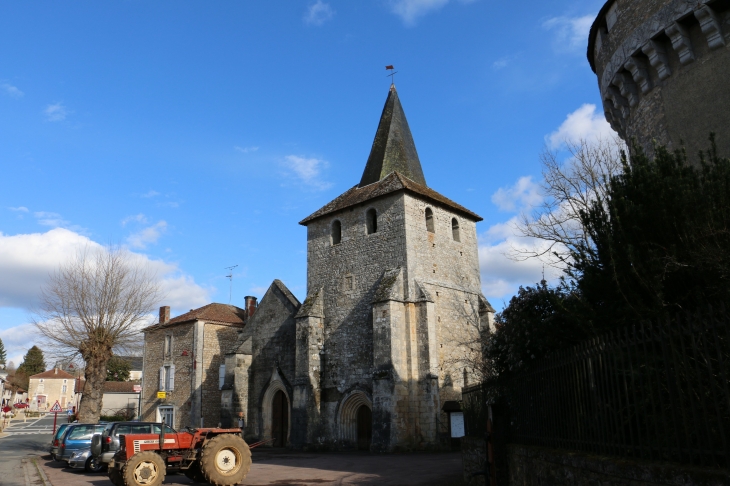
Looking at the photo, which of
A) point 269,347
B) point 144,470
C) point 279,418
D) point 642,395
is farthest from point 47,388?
point 642,395

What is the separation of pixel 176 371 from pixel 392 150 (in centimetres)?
1915

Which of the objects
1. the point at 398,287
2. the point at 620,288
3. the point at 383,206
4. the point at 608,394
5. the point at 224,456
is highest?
the point at 383,206

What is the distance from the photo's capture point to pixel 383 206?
23.3m

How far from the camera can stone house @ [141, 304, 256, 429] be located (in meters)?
31.4

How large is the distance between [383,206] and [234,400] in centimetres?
1197

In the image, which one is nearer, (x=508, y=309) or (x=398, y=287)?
(x=508, y=309)

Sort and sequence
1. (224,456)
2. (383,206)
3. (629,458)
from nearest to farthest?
1. (629,458)
2. (224,456)
3. (383,206)

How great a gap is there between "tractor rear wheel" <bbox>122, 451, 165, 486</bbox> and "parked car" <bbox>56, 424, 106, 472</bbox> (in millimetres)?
6503

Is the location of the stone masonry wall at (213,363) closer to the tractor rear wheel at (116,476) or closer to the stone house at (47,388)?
the tractor rear wheel at (116,476)

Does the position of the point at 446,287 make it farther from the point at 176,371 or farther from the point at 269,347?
the point at 176,371

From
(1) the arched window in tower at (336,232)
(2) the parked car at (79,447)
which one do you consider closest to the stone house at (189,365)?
(1) the arched window in tower at (336,232)

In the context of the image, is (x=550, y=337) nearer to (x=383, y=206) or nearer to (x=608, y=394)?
(x=608, y=394)

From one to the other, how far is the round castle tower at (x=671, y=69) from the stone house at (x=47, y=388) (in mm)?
93824

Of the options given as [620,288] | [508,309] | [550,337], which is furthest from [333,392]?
[620,288]
